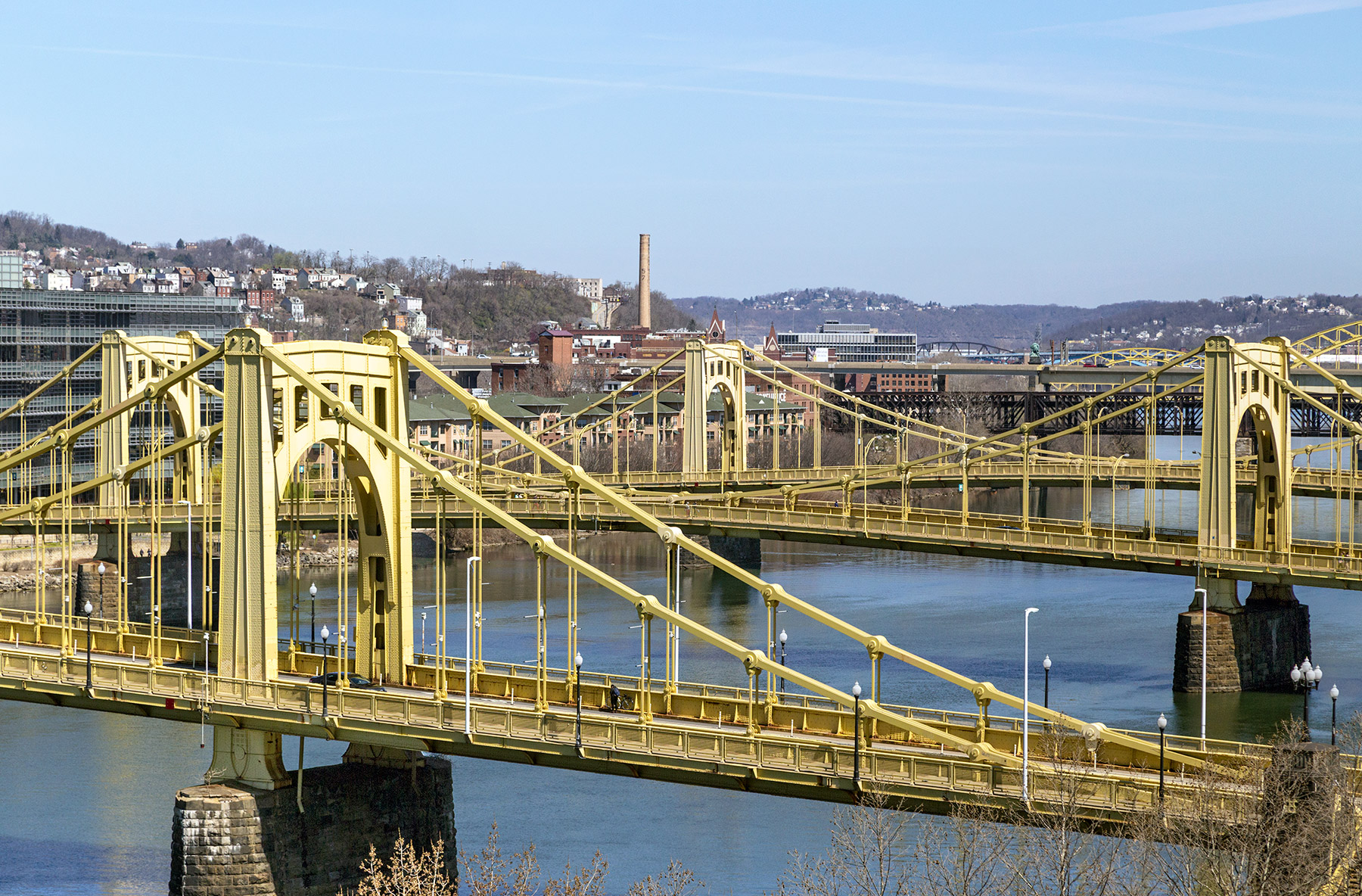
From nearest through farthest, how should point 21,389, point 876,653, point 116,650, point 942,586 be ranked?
1. point 876,653
2. point 116,650
3. point 942,586
4. point 21,389

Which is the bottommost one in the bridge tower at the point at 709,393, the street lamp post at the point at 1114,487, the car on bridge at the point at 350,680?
the car on bridge at the point at 350,680

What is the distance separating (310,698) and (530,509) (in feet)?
122

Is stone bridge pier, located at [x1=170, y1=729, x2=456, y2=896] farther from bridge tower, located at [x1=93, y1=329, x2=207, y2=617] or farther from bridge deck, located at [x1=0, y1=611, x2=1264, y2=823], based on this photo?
bridge tower, located at [x1=93, y1=329, x2=207, y2=617]

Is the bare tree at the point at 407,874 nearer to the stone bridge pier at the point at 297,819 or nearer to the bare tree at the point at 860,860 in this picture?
the stone bridge pier at the point at 297,819

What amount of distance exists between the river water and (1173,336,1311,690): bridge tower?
1307mm

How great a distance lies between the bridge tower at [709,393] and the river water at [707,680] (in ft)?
17.4

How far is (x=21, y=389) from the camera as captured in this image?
94.1 m

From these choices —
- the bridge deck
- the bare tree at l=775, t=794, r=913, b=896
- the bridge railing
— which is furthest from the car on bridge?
the bare tree at l=775, t=794, r=913, b=896

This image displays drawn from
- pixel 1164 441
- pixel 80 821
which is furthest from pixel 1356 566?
pixel 1164 441

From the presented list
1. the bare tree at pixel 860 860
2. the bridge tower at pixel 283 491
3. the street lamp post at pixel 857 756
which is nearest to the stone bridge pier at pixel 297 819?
the bridge tower at pixel 283 491

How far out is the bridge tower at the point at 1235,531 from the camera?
58.9 m

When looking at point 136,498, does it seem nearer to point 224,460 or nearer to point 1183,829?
point 224,460

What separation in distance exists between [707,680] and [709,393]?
35.6 m

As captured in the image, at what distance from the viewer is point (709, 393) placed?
Answer: 301ft
